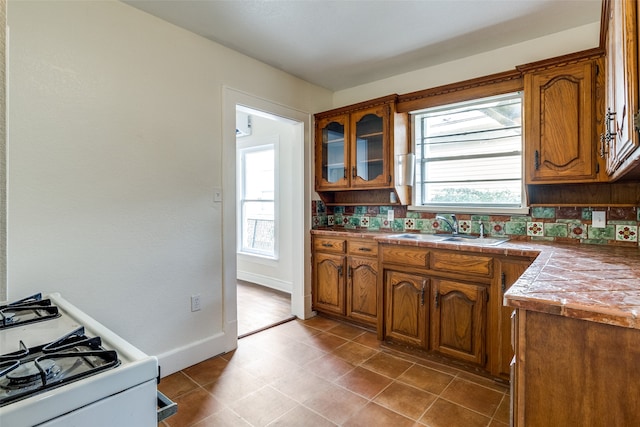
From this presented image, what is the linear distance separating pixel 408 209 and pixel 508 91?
128cm

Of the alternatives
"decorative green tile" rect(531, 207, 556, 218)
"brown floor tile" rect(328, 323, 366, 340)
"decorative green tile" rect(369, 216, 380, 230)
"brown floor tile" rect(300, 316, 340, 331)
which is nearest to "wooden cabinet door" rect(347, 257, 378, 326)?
"brown floor tile" rect(328, 323, 366, 340)

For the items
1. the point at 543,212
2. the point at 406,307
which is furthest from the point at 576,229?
the point at 406,307

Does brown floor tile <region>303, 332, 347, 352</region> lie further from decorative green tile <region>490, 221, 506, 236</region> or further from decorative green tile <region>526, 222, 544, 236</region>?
decorative green tile <region>526, 222, 544, 236</region>

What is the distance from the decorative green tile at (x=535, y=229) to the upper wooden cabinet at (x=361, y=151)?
103 cm

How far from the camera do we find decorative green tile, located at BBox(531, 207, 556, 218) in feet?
8.08

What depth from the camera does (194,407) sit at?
1947 mm

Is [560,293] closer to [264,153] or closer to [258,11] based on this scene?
[258,11]

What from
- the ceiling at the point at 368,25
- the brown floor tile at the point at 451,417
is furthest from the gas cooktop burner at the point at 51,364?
the ceiling at the point at 368,25

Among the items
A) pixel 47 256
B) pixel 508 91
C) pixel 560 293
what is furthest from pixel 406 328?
pixel 47 256

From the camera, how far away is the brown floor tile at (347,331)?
118 inches

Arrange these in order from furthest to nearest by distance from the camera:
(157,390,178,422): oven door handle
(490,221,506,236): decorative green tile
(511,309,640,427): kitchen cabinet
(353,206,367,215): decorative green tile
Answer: (353,206,367,215): decorative green tile < (490,221,506,236): decorative green tile < (511,309,640,427): kitchen cabinet < (157,390,178,422): oven door handle

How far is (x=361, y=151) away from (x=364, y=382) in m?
2.06

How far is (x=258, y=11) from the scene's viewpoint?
2.19m

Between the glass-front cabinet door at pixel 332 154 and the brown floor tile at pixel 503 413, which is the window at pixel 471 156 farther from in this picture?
the brown floor tile at pixel 503 413
